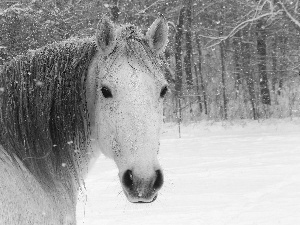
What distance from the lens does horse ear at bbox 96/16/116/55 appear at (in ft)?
8.17

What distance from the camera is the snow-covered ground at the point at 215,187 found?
5121 millimetres

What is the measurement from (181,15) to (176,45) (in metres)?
1.52

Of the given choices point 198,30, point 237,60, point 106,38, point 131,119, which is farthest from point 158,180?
point 237,60

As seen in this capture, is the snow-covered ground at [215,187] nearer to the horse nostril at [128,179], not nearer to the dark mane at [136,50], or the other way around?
the horse nostril at [128,179]

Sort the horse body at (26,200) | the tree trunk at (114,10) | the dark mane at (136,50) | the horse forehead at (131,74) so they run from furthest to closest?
1. the tree trunk at (114,10)
2. the dark mane at (136,50)
3. the horse forehead at (131,74)
4. the horse body at (26,200)

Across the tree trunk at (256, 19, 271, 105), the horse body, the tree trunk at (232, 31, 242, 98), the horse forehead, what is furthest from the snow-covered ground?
the tree trunk at (232, 31, 242, 98)

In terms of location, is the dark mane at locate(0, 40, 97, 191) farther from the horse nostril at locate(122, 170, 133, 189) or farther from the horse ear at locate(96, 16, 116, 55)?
the horse nostril at locate(122, 170, 133, 189)

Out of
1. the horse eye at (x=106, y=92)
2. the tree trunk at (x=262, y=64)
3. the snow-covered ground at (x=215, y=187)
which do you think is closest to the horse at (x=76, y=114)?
the horse eye at (x=106, y=92)

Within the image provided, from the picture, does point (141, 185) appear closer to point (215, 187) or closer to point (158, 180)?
point (158, 180)

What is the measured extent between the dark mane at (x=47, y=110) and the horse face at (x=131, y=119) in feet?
0.45

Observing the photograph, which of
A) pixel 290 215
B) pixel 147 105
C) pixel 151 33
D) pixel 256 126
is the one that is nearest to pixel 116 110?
pixel 147 105

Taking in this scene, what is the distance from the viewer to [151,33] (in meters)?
2.61

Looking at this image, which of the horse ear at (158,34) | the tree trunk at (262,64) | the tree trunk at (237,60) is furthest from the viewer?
the tree trunk at (237,60)

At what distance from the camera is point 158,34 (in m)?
2.64
